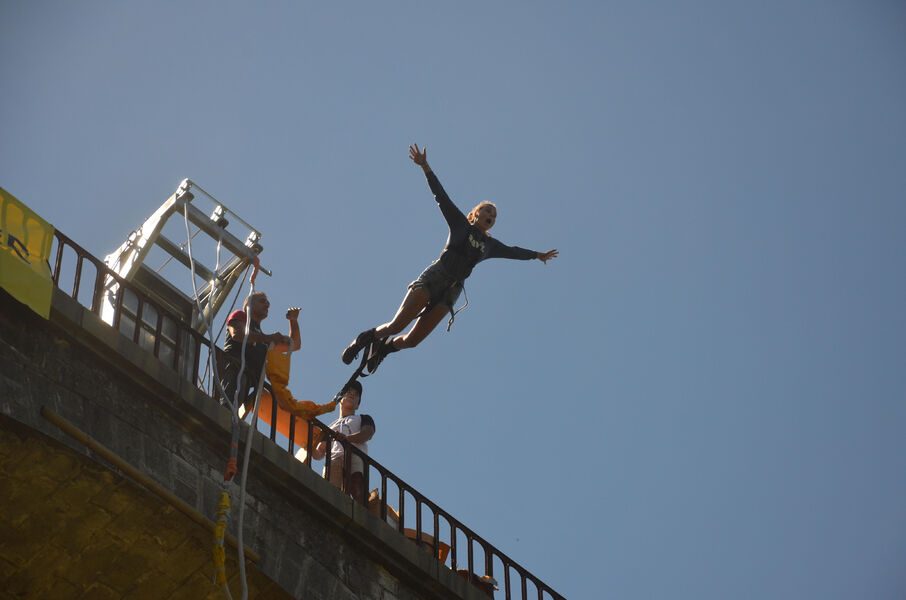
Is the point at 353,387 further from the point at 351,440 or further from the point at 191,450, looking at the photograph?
the point at 191,450

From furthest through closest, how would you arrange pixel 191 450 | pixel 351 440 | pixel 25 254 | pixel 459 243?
pixel 459 243
pixel 351 440
pixel 191 450
pixel 25 254

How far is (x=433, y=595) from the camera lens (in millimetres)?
13258

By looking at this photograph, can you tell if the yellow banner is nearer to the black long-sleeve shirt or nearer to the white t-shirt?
the white t-shirt

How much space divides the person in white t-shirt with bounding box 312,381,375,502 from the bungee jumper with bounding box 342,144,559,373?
0.50m

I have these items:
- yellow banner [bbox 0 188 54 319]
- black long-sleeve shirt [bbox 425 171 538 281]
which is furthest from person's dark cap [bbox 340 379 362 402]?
yellow banner [bbox 0 188 54 319]

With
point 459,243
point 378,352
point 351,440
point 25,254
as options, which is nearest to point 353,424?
point 351,440

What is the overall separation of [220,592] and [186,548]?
1.60 feet

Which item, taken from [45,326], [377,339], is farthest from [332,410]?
[45,326]

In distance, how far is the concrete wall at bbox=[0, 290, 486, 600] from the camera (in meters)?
11.0

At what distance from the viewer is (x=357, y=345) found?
1487 cm

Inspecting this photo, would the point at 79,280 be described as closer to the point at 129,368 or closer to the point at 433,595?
the point at 129,368

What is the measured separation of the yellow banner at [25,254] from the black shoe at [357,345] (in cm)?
377

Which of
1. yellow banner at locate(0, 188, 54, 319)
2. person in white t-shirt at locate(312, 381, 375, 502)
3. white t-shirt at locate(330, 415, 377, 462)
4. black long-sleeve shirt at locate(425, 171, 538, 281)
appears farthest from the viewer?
black long-sleeve shirt at locate(425, 171, 538, 281)

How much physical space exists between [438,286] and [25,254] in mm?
4472
